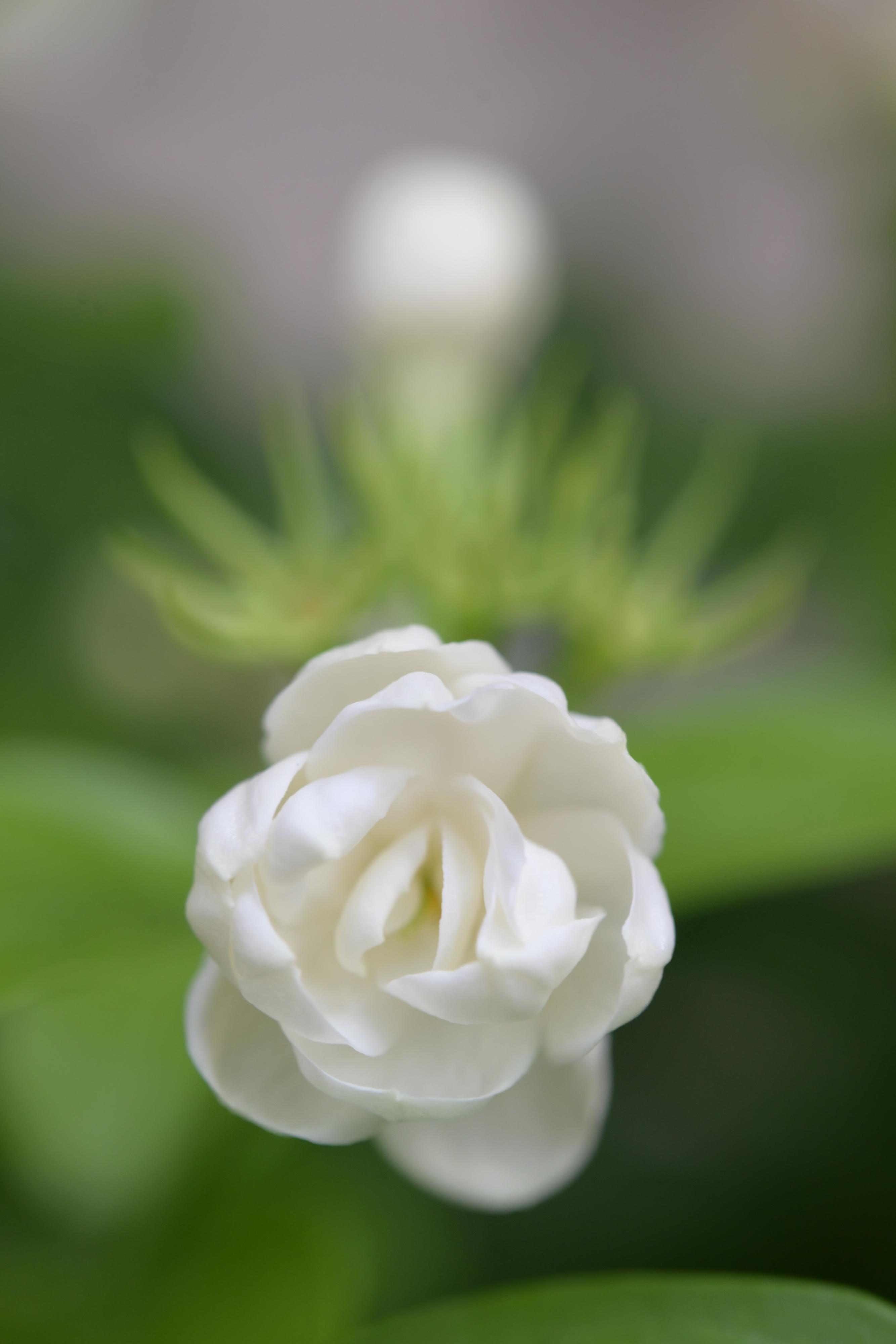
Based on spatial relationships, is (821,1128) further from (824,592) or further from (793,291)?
(793,291)

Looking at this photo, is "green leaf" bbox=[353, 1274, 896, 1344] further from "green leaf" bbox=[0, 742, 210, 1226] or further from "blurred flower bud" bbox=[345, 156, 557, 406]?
"blurred flower bud" bbox=[345, 156, 557, 406]

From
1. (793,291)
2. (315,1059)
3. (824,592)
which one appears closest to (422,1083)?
(315,1059)

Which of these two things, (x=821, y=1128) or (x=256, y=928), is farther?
(x=821, y=1128)

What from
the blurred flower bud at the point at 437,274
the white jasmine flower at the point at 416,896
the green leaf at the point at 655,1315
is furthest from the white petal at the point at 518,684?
the blurred flower bud at the point at 437,274

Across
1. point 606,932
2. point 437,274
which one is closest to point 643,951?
point 606,932

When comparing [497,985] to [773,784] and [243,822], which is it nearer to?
[243,822]

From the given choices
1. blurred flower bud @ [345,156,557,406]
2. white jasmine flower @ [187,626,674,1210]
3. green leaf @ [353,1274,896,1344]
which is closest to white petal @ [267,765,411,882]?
white jasmine flower @ [187,626,674,1210]

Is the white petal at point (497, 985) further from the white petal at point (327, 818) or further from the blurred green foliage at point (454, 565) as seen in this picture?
the blurred green foliage at point (454, 565)
